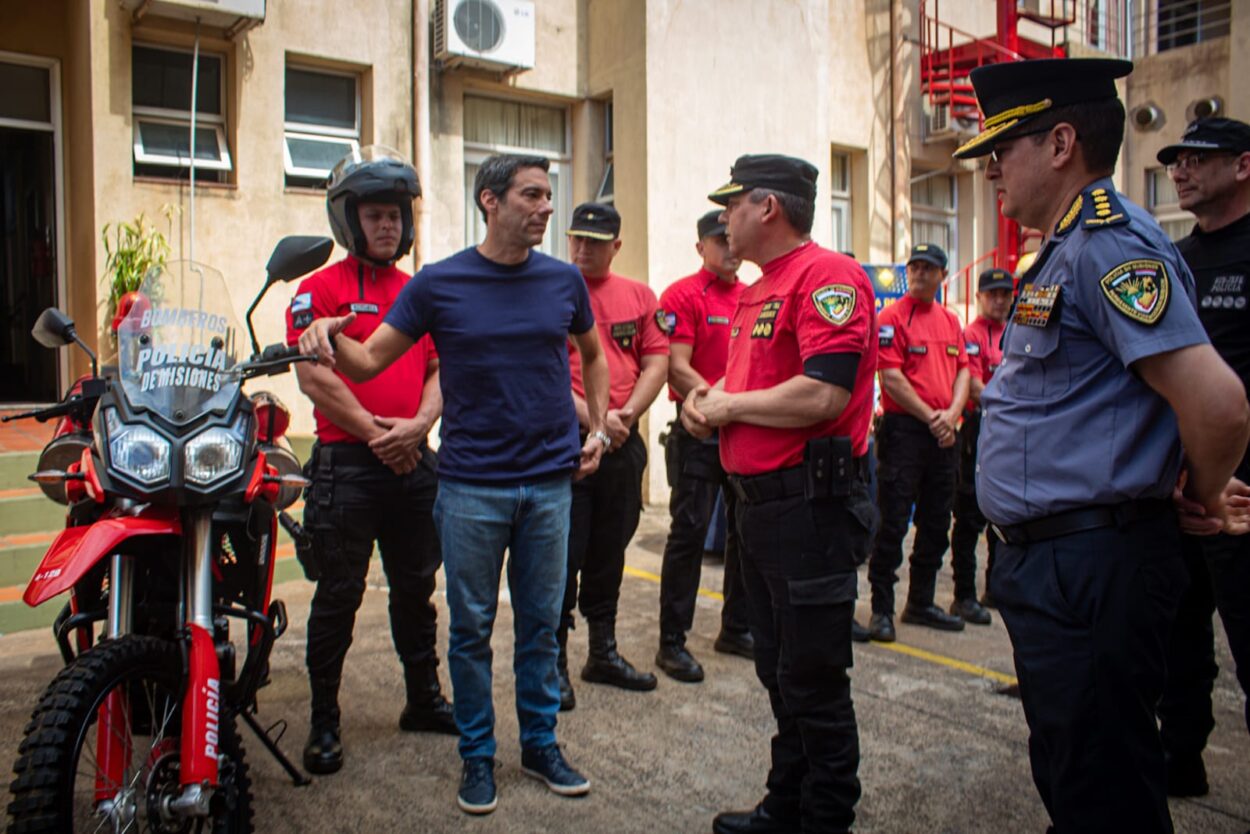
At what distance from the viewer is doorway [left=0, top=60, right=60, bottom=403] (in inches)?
323

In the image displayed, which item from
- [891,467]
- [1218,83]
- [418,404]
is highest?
[1218,83]

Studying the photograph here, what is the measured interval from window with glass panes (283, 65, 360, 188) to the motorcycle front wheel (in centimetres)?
668

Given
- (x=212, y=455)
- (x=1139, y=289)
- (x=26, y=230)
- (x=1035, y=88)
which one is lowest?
(x=212, y=455)

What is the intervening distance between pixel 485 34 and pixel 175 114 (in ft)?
8.76

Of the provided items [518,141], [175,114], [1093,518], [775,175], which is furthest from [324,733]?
[518,141]

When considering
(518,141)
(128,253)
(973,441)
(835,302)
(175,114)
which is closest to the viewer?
(835,302)

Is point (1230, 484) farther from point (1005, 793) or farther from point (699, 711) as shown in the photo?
point (699, 711)

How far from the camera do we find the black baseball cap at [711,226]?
5039 mm

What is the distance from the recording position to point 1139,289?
2010 millimetres

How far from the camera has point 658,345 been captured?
4.78m

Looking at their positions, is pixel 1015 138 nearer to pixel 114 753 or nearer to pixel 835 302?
pixel 835 302

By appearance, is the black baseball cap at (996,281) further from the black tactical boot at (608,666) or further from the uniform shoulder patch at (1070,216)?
the uniform shoulder patch at (1070,216)

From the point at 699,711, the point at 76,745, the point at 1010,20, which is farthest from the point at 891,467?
Result: the point at 1010,20

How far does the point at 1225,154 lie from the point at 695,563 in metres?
2.75
